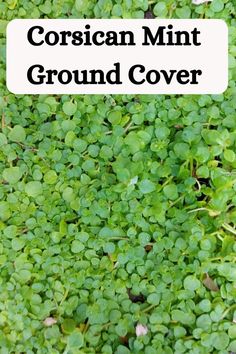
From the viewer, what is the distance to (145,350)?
143 cm

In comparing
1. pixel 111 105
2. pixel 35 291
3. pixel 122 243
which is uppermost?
pixel 111 105

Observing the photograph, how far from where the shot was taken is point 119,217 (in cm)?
147

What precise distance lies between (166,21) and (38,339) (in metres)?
0.90

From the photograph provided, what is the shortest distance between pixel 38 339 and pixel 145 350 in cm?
28

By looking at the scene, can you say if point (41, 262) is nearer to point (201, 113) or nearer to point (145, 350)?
point (145, 350)

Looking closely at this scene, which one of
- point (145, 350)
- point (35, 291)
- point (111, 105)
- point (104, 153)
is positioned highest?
point (111, 105)

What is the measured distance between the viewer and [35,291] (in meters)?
1.49

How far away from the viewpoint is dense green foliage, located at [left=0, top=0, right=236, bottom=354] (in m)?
1.44

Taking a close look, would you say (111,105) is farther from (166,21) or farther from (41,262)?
(41,262)

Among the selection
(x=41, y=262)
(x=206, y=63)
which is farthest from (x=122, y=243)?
(x=206, y=63)

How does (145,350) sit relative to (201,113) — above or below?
below

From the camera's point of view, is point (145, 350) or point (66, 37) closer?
point (145, 350)

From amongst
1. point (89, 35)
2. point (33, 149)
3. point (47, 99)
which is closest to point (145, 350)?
point (33, 149)

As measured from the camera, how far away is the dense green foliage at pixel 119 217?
1439mm
